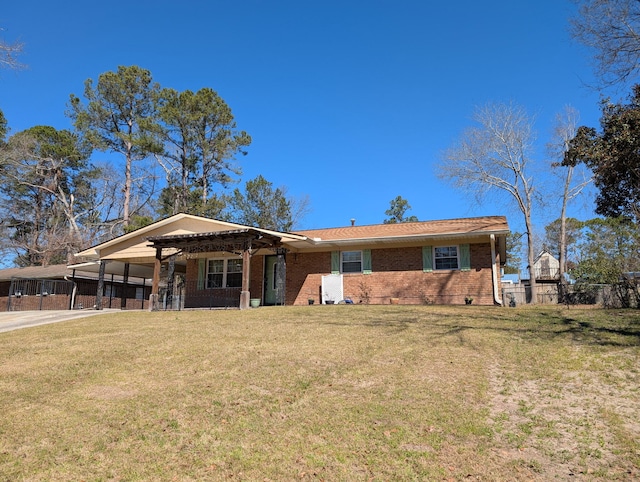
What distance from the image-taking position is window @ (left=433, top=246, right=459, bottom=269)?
1670 centimetres

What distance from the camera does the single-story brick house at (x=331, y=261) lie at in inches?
635

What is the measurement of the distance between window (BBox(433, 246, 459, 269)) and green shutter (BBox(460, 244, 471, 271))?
24 cm

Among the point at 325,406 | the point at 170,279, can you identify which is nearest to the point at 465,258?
the point at 170,279

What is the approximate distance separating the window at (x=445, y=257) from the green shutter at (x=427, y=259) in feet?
0.53

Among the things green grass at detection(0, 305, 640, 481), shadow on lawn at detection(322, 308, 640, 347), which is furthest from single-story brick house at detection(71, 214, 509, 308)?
green grass at detection(0, 305, 640, 481)

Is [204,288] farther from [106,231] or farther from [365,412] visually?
[106,231]

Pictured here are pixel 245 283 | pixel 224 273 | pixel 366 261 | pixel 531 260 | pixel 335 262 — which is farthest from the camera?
pixel 531 260

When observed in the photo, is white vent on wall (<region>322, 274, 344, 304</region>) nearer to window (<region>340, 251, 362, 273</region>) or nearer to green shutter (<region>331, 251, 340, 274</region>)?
green shutter (<region>331, 251, 340, 274</region>)

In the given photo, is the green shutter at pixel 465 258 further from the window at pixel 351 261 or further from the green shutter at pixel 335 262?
the green shutter at pixel 335 262

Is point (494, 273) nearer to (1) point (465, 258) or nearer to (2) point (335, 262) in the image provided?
(1) point (465, 258)

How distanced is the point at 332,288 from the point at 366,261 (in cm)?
184

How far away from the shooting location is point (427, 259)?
16.9 meters

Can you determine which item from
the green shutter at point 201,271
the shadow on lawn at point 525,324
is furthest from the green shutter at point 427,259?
the green shutter at point 201,271

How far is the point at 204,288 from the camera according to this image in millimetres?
19766
